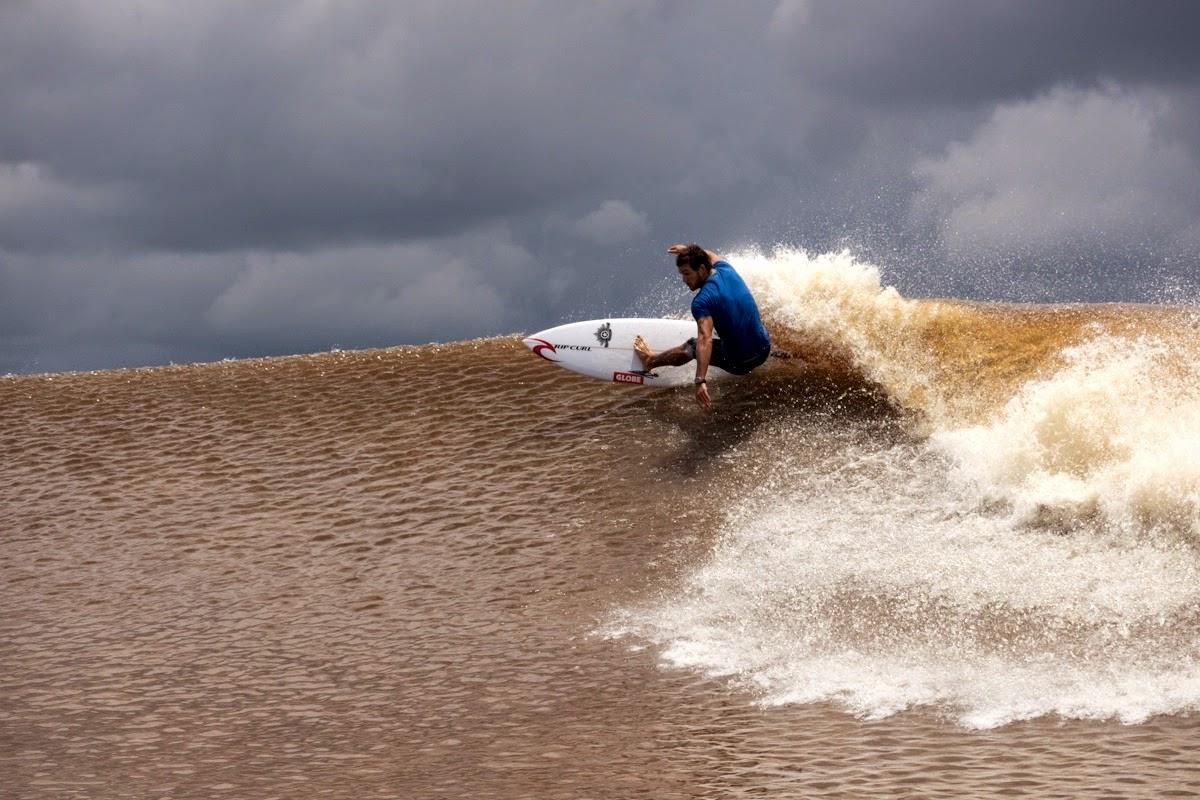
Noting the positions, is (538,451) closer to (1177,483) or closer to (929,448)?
(929,448)

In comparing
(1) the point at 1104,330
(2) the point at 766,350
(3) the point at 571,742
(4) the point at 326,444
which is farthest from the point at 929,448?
(4) the point at 326,444

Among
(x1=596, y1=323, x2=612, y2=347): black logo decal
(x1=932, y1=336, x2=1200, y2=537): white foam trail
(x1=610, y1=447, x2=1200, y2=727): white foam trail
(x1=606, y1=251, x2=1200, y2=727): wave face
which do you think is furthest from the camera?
(x1=596, y1=323, x2=612, y2=347): black logo decal

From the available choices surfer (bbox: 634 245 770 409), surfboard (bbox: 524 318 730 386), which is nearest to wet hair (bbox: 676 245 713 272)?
surfer (bbox: 634 245 770 409)

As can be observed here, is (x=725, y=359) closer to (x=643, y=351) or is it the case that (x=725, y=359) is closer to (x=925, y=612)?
(x=643, y=351)

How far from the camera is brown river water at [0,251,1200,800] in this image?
603 cm

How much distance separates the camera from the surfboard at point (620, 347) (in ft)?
36.8

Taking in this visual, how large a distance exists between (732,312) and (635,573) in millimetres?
2715

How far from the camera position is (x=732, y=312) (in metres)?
10.2

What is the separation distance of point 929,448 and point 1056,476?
112 centimetres

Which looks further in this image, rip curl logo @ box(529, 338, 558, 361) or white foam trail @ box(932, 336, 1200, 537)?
rip curl logo @ box(529, 338, 558, 361)

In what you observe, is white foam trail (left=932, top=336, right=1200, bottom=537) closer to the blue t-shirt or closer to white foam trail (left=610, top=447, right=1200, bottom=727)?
white foam trail (left=610, top=447, right=1200, bottom=727)

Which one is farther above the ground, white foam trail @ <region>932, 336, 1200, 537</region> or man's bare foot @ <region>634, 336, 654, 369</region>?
man's bare foot @ <region>634, 336, 654, 369</region>

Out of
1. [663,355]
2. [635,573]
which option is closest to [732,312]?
[663,355]

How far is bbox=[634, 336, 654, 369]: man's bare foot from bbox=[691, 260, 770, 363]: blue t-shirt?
2.70ft
